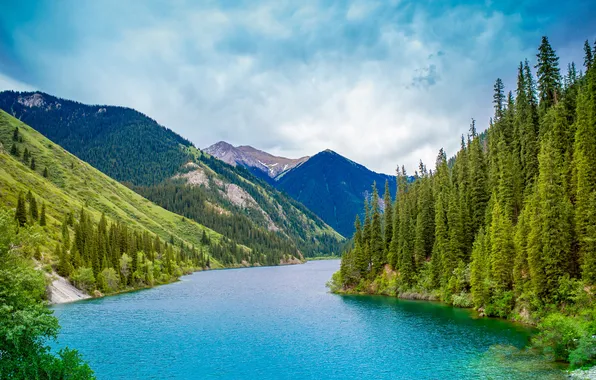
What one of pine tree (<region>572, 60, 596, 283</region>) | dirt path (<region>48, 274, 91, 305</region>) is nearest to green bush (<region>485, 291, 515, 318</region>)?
pine tree (<region>572, 60, 596, 283</region>)

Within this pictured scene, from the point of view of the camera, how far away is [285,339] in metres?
61.4

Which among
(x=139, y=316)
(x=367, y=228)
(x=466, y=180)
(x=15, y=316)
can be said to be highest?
(x=466, y=180)

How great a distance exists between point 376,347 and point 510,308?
85.4 feet

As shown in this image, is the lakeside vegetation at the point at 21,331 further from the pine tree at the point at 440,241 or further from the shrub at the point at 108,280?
the shrub at the point at 108,280

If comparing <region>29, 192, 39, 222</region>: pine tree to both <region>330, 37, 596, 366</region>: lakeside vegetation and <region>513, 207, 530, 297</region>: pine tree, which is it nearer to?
<region>330, 37, 596, 366</region>: lakeside vegetation

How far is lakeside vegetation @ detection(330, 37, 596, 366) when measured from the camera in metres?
55.2

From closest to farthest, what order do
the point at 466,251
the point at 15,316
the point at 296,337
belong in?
the point at 15,316, the point at 296,337, the point at 466,251

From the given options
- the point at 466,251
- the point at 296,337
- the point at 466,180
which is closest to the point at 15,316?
the point at 296,337

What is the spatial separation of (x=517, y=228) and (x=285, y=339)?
1607 inches

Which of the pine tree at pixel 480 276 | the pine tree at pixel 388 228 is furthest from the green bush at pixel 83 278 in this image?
the pine tree at pixel 480 276

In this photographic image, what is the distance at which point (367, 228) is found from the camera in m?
122

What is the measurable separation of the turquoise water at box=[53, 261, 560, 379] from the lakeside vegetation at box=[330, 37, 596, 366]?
22.0 ft

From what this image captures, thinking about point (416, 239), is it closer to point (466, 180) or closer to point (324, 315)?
point (466, 180)

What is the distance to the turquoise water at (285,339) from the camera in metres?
46.1
